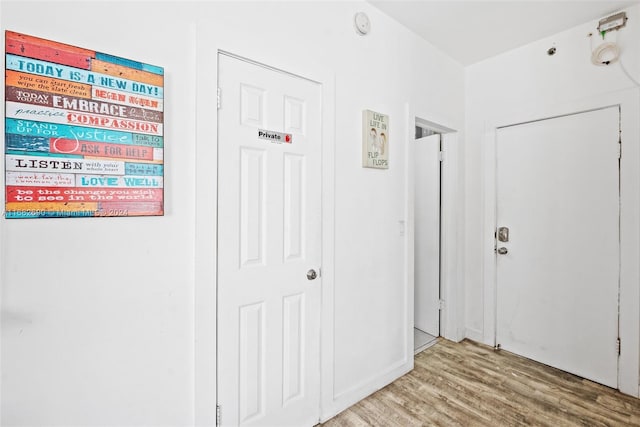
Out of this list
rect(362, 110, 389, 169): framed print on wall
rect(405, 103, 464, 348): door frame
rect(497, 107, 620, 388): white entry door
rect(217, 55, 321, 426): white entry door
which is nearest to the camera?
rect(217, 55, 321, 426): white entry door

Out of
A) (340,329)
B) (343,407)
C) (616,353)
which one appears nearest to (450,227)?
(616,353)

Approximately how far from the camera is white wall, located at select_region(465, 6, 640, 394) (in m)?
2.13

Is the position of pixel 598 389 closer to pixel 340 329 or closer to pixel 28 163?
pixel 340 329

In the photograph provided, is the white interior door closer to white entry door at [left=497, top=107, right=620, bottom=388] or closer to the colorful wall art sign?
white entry door at [left=497, top=107, right=620, bottom=388]

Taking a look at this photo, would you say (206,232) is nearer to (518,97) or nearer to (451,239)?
(451,239)

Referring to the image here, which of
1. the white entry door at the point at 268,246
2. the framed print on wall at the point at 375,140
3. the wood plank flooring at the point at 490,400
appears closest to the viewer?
the white entry door at the point at 268,246

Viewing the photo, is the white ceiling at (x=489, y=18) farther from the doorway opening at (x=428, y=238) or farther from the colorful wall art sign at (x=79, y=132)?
the colorful wall art sign at (x=79, y=132)

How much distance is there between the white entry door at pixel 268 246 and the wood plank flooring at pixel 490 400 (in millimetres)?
495

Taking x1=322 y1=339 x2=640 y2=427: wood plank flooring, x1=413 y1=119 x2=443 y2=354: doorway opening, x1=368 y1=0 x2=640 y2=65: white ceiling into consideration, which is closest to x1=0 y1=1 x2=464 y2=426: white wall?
x1=322 y1=339 x2=640 y2=427: wood plank flooring

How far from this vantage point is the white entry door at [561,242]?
7.32 feet

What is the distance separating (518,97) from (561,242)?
4.33ft

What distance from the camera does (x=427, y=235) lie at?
3082 mm

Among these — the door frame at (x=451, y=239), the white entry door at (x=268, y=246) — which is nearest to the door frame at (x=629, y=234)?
the door frame at (x=451, y=239)

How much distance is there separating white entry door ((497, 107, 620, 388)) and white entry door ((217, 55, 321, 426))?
203 centimetres
